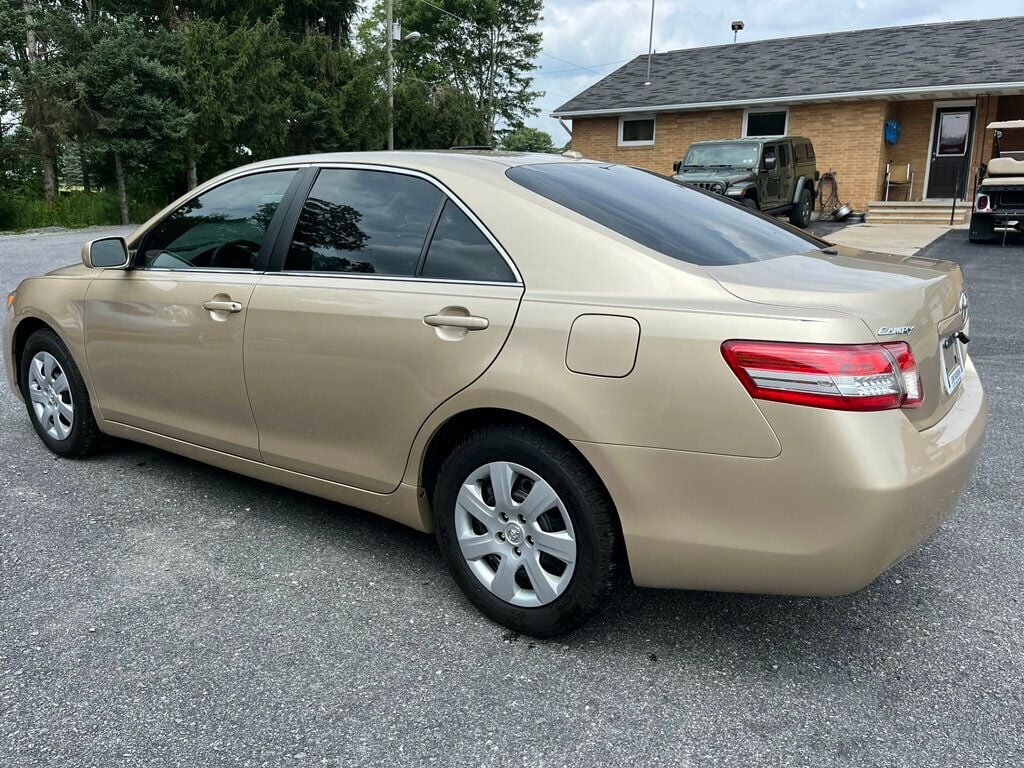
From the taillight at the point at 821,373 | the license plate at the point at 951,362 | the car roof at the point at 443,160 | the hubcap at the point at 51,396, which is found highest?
the car roof at the point at 443,160

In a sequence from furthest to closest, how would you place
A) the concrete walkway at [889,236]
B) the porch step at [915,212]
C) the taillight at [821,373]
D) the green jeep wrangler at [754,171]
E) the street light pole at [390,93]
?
the street light pole at [390,93], the porch step at [915,212], the green jeep wrangler at [754,171], the concrete walkway at [889,236], the taillight at [821,373]

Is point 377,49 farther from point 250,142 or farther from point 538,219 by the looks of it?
point 538,219

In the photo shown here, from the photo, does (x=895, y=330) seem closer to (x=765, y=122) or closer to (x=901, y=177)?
(x=901, y=177)

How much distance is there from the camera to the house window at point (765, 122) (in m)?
22.4

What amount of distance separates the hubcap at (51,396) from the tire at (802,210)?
16315mm

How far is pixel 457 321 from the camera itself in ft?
8.79

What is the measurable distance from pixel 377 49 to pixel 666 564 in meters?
30.7

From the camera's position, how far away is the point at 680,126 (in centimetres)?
2364

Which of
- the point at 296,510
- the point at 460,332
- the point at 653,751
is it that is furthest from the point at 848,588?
the point at 296,510

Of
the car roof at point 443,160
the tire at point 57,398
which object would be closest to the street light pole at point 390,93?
the tire at point 57,398

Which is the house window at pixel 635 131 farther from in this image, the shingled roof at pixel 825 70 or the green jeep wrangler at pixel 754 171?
the green jeep wrangler at pixel 754 171

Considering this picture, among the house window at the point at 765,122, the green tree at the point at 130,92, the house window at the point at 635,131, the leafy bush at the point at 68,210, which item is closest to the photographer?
the leafy bush at the point at 68,210

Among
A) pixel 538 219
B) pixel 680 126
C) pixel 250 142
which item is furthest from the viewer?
pixel 250 142

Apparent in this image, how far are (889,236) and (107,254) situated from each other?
1633cm
